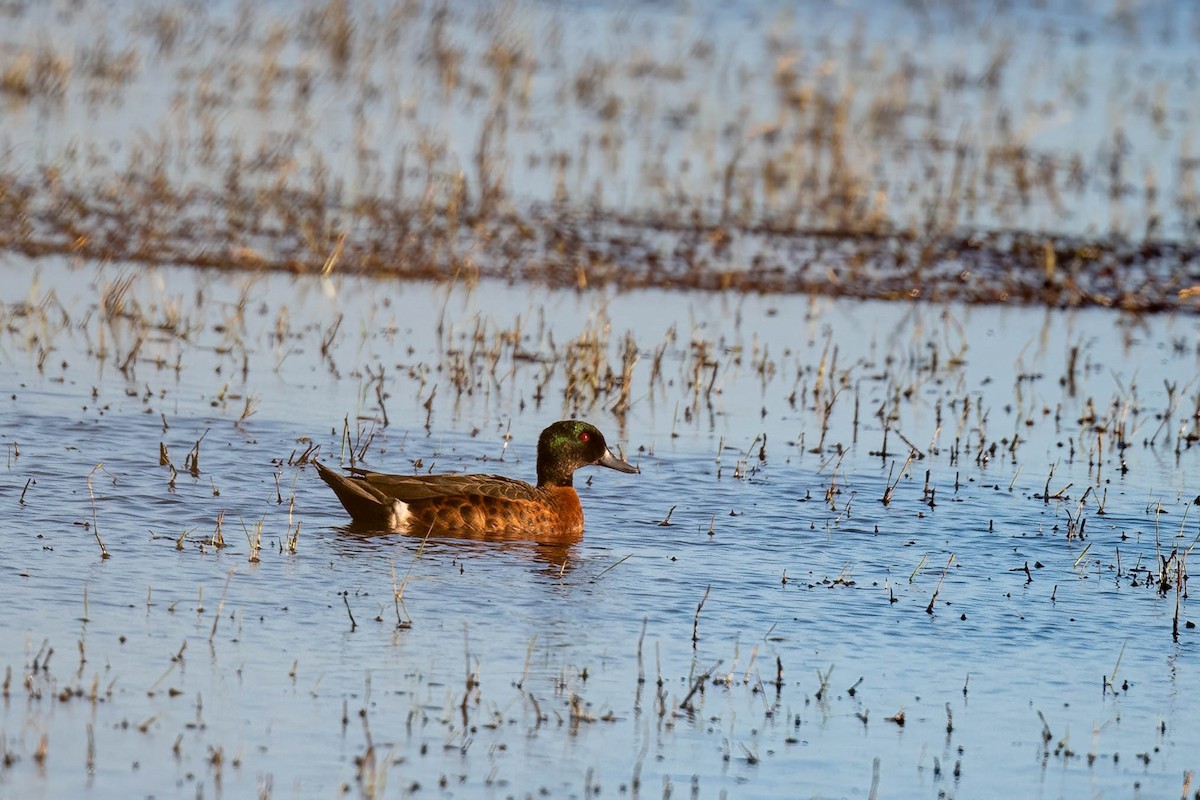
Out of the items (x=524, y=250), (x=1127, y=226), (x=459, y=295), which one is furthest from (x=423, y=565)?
(x=1127, y=226)

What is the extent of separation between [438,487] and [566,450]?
3.42 feet

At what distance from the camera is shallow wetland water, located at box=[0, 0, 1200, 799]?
7215 millimetres

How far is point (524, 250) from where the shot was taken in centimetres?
1853

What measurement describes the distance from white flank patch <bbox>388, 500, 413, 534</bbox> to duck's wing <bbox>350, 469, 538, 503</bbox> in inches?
1.2

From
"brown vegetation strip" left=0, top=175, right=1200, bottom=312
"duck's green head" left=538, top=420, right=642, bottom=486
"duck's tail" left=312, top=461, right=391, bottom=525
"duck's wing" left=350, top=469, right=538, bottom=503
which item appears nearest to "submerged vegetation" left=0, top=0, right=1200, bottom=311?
"brown vegetation strip" left=0, top=175, right=1200, bottom=312

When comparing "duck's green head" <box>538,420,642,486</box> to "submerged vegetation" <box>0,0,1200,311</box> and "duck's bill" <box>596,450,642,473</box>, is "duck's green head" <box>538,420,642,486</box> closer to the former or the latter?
"duck's bill" <box>596,450,642,473</box>

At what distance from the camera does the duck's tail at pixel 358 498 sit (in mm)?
10047

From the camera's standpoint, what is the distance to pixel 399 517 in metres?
10.2

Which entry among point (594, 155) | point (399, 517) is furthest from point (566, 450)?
point (594, 155)

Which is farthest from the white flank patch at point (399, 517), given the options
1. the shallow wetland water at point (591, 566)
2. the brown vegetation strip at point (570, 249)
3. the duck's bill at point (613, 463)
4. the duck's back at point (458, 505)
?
the brown vegetation strip at point (570, 249)

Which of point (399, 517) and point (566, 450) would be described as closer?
point (399, 517)

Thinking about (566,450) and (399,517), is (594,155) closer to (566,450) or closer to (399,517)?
(566,450)

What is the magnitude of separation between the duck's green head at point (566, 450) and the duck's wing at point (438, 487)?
487 mm

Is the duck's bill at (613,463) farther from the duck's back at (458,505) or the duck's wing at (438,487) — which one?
the duck's wing at (438,487)
